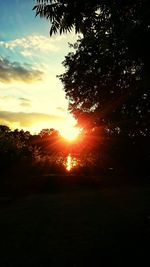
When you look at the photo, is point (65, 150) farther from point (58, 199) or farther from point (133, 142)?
point (58, 199)

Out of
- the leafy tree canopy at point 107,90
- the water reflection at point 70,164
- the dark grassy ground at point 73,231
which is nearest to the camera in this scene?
the dark grassy ground at point 73,231

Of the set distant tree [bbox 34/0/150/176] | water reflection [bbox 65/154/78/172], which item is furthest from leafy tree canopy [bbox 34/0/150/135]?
water reflection [bbox 65/154/78/172]

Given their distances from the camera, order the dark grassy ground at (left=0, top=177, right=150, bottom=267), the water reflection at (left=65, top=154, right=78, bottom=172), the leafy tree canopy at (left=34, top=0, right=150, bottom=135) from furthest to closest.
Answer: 1. the leafy tree canopy at (left=34, top=0, right=150, bottom=135)
2. the water reflection at (left=65, top=154, right=78, bottom=172)
3. the dark grassy ground at (left=0, top=177, right=150, bottom=267)

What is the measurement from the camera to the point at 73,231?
12.5 meters

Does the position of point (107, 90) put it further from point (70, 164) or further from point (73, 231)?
point (73, 231)

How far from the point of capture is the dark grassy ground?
9820mm

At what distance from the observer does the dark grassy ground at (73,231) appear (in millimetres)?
9820

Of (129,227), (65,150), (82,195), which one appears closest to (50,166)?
(82,195)

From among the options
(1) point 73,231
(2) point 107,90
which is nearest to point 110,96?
(2) point 107,90

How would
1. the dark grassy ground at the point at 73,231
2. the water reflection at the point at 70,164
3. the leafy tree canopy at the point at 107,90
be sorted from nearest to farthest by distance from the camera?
1. the dark grassy ground at the point at 73,231
2. the water reflection at the point at 70,164
3. the leafy tree canopy at the point at 107,90

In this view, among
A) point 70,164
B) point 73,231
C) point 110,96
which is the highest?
point 110,96

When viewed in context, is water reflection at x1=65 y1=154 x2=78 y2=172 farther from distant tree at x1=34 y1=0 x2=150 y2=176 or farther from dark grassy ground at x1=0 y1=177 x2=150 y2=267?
dark grassy ground at x1=0 y1=177 x2=150 y2=267

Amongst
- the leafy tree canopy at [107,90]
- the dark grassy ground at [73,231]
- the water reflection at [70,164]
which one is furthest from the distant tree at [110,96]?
the dark grassy ground at [73,231]

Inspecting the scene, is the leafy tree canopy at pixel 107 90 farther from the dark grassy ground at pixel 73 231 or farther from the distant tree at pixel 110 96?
the dark grassy ground at pixel 73 231
